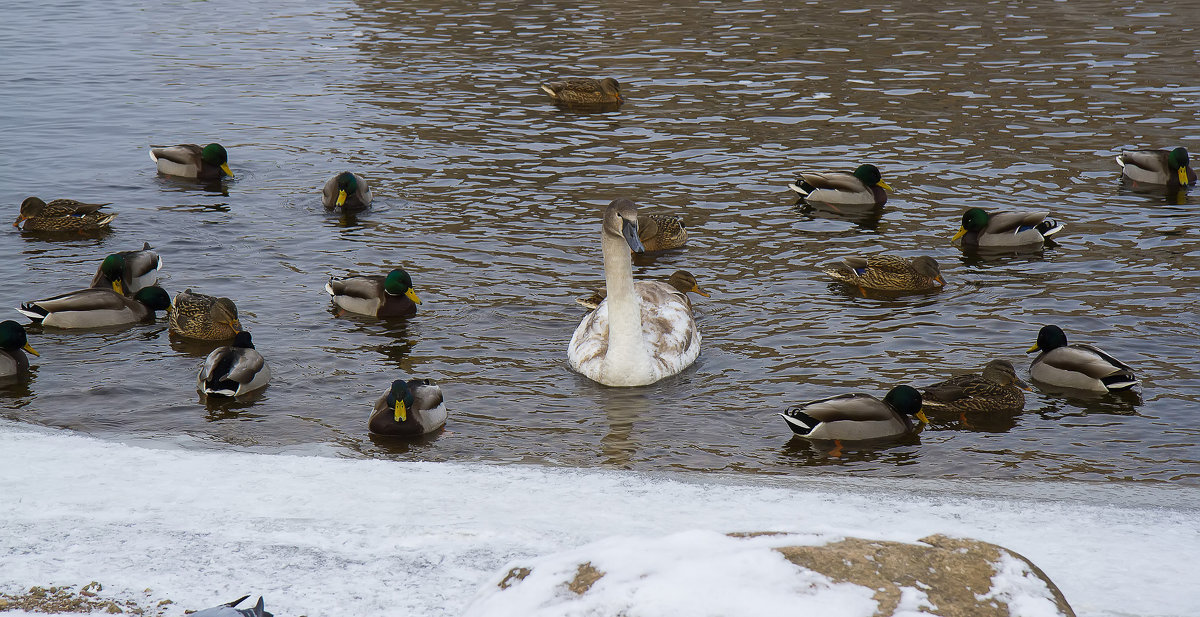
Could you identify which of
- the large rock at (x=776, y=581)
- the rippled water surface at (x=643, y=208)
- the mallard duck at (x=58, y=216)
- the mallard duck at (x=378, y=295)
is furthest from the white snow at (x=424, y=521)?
the mallard duck at (x=58, y=216)

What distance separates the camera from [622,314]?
1020 cm

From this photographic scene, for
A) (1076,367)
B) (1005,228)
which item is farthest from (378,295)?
(1005,228)

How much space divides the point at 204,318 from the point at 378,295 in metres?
1.58

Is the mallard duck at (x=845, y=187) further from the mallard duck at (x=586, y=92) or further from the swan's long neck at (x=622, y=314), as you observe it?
the mallard duck at (x=586, y=92)

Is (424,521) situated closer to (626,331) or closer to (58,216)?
(626,331)

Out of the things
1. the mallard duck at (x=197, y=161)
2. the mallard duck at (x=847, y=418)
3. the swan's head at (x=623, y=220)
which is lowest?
the mallard duck at (x=847, y=418)

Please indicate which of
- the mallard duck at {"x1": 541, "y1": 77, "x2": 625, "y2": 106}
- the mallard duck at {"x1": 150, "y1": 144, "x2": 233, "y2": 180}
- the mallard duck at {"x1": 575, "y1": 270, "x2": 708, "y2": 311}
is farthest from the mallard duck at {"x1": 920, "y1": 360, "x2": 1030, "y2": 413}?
the mallard duck at {"x1": 541, "y1": 77, "x2": 625, "y2": 106}

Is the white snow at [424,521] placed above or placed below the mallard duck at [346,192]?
below

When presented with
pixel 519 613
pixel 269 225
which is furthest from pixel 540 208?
pixel 519 613

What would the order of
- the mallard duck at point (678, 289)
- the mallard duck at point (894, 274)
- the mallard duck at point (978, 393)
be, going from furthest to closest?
the mallard duck at point (894, 274) < the mallard duck at point (678, 289) < the mallard duck at point (978, 393)

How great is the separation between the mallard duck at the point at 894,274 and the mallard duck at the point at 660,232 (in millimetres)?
2072

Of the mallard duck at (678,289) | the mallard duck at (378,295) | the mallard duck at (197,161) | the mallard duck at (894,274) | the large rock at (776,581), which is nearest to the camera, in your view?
the large rock at (776,581)

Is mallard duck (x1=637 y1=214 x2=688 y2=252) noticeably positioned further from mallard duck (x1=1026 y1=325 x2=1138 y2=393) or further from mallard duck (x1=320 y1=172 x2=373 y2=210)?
mallard duck (x1=1026 y1=325 x2=1138 y2=393)

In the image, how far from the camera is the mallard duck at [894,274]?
12117 mm
